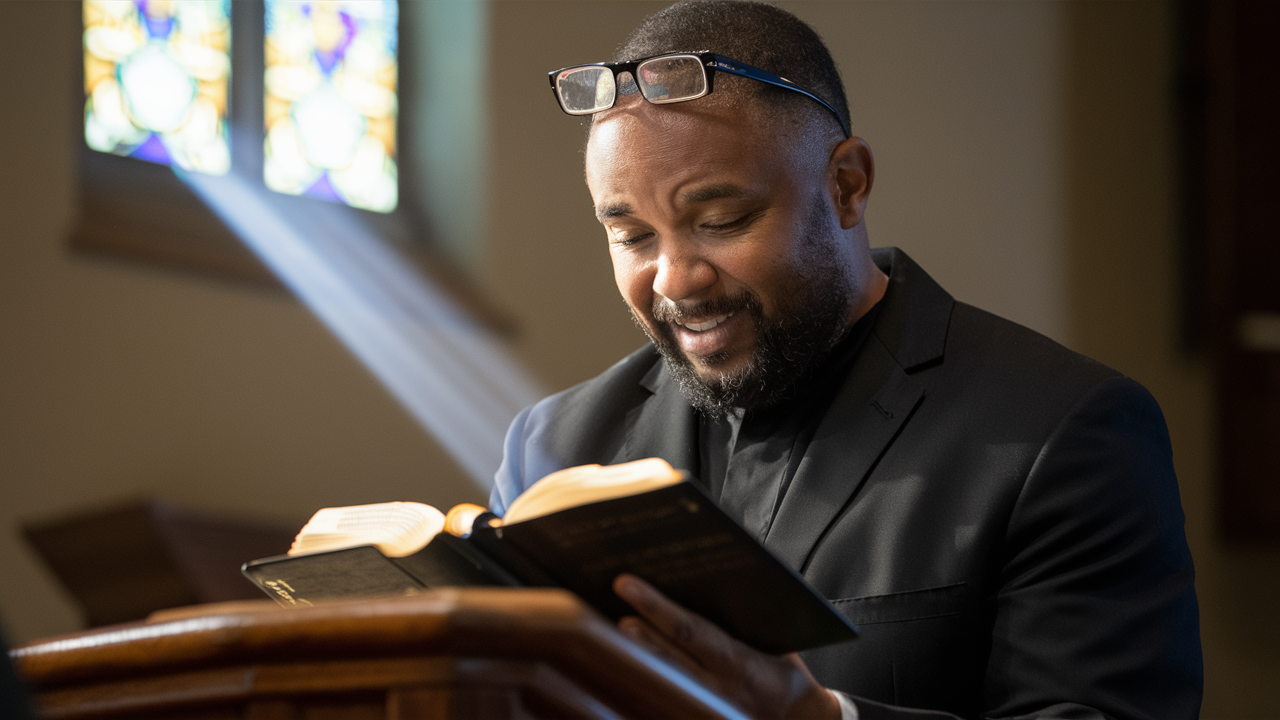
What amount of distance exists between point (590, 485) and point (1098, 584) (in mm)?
831

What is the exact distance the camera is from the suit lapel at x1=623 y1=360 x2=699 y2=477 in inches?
83.0

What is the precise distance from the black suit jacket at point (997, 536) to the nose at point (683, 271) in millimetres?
274

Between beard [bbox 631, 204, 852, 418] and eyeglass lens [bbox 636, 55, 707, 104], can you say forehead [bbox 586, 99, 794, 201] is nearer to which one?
eyeglass lens [bbox 636, 55, 707, 104]

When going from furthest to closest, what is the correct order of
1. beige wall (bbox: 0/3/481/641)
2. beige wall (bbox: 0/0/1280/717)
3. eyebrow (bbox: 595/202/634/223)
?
beige wall (bbox: 0/0/1280/717) < beige wall (bbox: 0/3/481/641) < eyebrow (bbox: 595/202/634/223)

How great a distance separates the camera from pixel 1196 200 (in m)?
6.57

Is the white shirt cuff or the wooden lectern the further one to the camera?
the white shirt cuff

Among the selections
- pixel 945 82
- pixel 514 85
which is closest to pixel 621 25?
pixel 514 85

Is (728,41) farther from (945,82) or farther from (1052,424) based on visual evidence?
(945,82)

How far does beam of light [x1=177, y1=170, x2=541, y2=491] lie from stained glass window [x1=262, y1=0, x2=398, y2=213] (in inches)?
8.3

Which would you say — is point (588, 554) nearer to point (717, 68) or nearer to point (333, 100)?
point (717, 68)

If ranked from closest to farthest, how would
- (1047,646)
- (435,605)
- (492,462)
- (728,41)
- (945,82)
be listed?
(435,605) → (1047,646) → (728,41) → (492,462) → (945,82)

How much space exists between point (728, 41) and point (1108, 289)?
16.1 feet

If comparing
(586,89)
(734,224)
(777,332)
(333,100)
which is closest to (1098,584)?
(777,332)

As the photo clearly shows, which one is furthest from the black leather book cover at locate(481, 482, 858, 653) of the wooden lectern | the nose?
the nose
